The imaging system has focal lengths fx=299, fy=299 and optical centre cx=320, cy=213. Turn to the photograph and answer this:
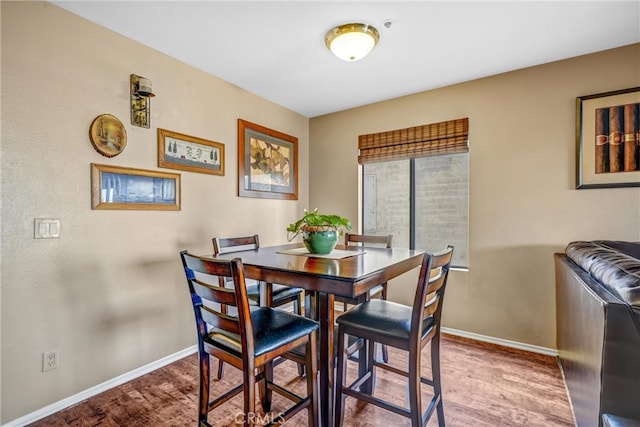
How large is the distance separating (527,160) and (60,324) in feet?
11.8

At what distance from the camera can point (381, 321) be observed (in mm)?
1490

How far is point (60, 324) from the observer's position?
1806 mm

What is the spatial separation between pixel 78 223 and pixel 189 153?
0.94 meters

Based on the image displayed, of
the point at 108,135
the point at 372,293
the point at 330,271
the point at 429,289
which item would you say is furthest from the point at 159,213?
the point at 429,289

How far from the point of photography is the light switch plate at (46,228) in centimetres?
171

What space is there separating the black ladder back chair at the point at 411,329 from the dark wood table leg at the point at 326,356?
84mm

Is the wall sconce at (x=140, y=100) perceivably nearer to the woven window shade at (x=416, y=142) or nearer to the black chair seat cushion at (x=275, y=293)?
the black chair seat cushion at (x=275, y=293)

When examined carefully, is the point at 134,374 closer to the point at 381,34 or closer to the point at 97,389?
the point at 97,389

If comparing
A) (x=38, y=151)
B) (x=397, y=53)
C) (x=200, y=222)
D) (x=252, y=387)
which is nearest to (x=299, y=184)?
(x=200, y=222)

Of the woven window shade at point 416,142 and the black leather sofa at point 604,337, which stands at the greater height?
the woven window shade at point 416,142

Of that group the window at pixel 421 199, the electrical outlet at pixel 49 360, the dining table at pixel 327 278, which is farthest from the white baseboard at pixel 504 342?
the electrical outlet at pixel 49 360

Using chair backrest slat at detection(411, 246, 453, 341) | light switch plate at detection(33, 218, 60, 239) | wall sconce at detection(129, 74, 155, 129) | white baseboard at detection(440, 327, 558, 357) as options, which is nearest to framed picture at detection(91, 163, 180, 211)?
light switch plate at detection(33, 218, 60, 239)

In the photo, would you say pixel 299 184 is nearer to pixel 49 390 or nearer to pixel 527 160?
pixel 527 160

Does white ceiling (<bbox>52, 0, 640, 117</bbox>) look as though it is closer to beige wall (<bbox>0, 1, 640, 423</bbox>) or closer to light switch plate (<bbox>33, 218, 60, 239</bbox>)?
beige wall (<bbox>0, 1, 640, 423</bbox>)
